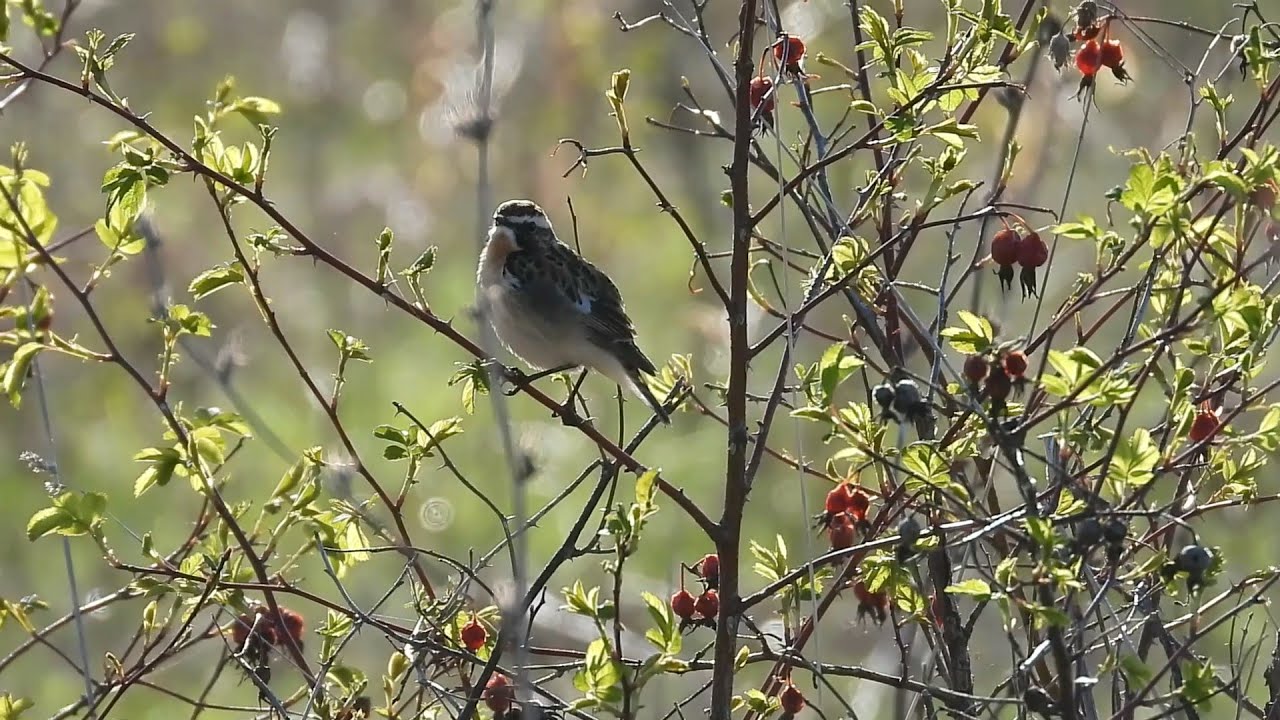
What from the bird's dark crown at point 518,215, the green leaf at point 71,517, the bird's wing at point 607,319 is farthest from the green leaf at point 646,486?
the bird's dark crown at point 518,215

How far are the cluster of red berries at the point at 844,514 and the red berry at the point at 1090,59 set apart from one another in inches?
37.3

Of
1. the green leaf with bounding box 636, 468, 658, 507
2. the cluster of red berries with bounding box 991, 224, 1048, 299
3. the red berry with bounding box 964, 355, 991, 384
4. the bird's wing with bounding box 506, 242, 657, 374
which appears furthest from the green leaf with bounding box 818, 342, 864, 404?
the bird's wing with bounding box 506, 242, 657, 374

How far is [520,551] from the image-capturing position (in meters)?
2.01

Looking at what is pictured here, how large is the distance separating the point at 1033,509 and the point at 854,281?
0.59 meters

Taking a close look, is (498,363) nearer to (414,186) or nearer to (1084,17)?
(1084,17)

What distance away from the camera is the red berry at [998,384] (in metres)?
2.15

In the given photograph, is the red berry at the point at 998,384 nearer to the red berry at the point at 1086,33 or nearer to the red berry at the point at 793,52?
the red berry at the point at 793,52

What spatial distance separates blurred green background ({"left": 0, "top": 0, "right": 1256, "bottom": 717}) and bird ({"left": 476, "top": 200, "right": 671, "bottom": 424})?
173 cm

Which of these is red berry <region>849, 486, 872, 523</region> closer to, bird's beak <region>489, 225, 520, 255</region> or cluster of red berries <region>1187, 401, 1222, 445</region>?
cluster of red berries <region>1187, 401, 1222, 445</region>

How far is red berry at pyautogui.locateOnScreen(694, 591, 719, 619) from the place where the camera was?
2768 millimetres

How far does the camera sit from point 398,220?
27.6 feet

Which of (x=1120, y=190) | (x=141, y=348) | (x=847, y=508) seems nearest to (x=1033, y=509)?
(x=1120, y=190)

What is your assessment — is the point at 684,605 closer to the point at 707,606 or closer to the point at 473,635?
the point at 707,606

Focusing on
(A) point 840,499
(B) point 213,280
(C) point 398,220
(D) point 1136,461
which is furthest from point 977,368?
(C) point 398,220
